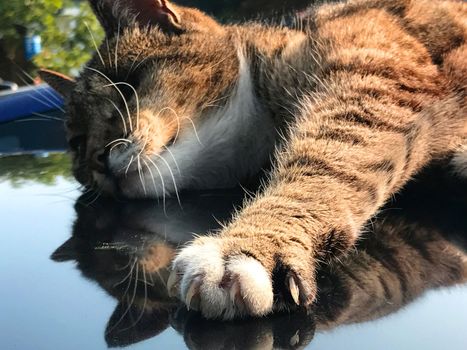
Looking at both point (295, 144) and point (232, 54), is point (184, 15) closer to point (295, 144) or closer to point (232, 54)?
point (232, 54)

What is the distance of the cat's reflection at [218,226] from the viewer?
1.12 meters

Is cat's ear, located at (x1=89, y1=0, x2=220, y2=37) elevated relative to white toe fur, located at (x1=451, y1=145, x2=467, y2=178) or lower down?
elevated

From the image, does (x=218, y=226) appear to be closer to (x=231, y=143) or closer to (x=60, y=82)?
(x=231, y=143)

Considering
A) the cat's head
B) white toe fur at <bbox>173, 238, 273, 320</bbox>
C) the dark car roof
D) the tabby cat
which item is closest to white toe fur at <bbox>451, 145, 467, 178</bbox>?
the tabby cat

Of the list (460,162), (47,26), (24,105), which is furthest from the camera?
(47,26)

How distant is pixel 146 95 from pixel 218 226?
715 millimetres

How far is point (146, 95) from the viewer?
2205 mm

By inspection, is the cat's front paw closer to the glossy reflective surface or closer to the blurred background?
the glossy reflective surface

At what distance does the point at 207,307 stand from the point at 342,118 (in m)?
0.85

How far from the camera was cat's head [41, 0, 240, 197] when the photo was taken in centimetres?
213

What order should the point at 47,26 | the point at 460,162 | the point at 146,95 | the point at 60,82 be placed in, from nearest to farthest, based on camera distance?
the point at 460,162, the point at 146,95, the point at 60,82, the point at 47,26

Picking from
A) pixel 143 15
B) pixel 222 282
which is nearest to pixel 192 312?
pixel 222 282

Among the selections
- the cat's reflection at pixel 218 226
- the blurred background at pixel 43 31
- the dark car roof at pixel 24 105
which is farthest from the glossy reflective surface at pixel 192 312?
the blurred background at pixel 43 31

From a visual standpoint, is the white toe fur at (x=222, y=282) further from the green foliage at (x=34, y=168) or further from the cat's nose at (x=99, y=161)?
the green foliage at (x=34, y=168)
